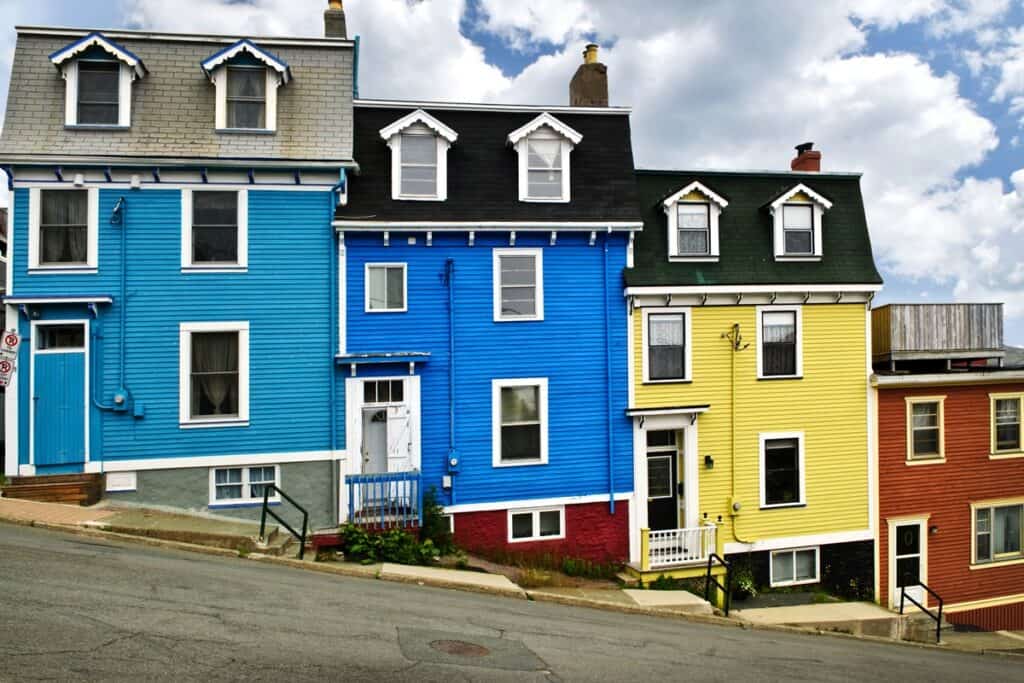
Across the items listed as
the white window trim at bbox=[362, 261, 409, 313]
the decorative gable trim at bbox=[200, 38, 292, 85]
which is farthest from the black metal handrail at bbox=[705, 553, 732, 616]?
the decorative gable trim at bbox=[200, 38, 292, 85]

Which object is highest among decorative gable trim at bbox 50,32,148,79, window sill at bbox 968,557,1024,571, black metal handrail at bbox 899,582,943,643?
decorative gable trim at bbox 50,32,148,79

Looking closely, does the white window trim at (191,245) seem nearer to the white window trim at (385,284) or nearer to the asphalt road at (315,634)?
the white window trim at (385,284)

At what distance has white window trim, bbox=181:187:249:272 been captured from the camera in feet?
44.7

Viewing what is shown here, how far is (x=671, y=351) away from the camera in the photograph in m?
Result: 15.8

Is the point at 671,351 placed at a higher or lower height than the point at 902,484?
higher

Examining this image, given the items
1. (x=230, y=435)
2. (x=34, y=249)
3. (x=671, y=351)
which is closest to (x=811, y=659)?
(x=671, y=351)

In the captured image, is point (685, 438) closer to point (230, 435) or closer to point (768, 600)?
point (768, 600)

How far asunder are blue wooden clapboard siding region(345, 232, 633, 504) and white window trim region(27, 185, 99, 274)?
4972 millimetres

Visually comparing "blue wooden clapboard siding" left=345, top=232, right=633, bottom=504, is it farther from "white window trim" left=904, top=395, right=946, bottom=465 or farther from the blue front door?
"white window trim" left=904, top=395, right=946, bottom=465

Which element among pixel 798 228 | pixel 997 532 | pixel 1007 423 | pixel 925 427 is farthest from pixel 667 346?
pixel 997 532

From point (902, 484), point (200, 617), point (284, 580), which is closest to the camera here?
point (200, 617)

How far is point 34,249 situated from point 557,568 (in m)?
12.6

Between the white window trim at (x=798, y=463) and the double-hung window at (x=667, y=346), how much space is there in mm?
2577

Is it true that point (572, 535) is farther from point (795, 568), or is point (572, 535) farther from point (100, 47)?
point (100, 47)
